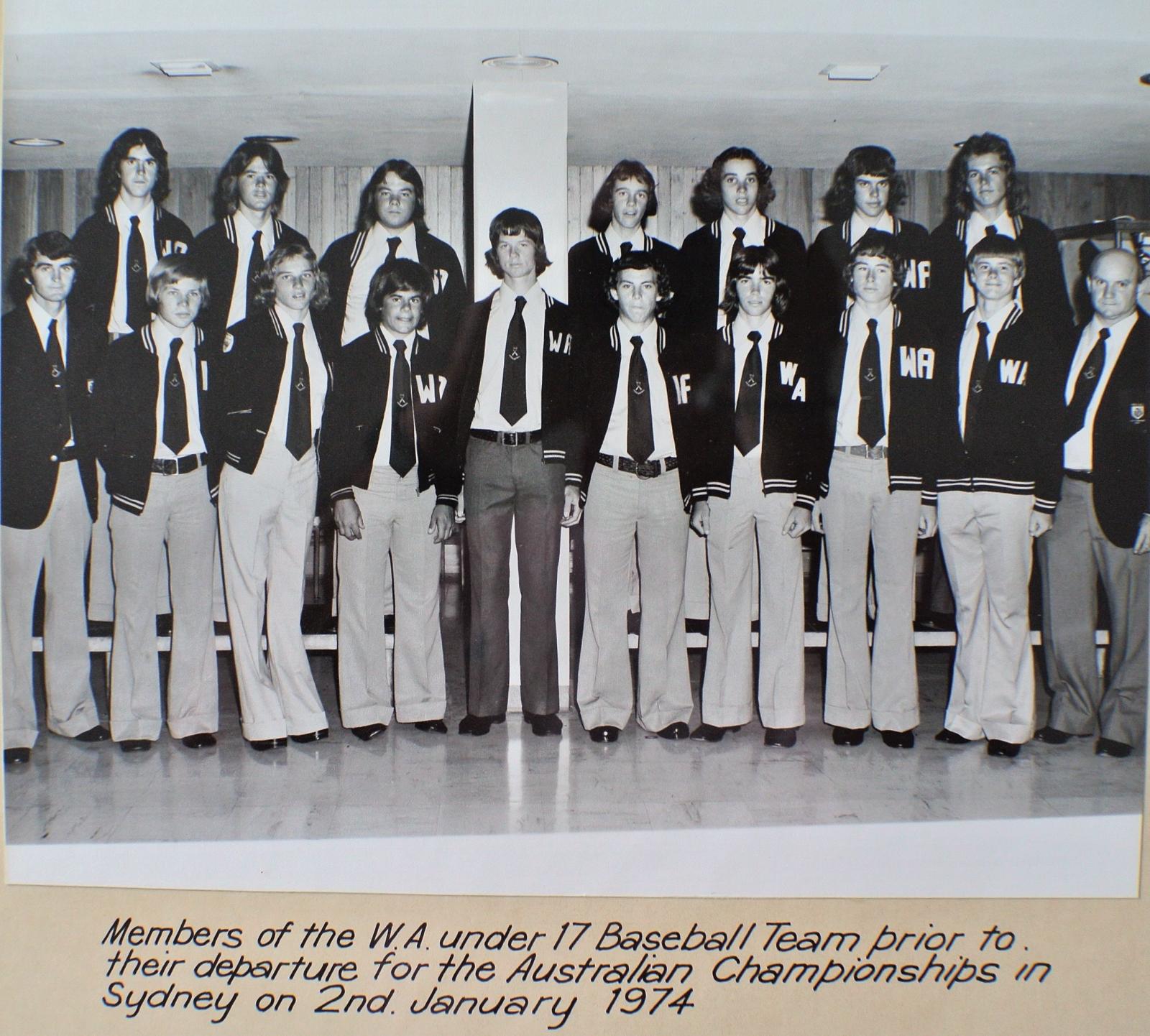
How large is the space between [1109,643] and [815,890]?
3.90 ft

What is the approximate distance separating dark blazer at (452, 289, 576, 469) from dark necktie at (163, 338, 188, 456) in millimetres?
794

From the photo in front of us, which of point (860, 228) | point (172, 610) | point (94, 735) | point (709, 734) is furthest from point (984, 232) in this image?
point (94, 735)

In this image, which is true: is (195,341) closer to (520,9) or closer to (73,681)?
(73,681)

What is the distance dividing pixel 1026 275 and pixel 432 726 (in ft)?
7.43

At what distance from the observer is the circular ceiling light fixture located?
113 inches

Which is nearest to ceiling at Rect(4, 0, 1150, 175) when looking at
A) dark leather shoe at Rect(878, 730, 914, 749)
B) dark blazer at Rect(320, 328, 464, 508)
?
dark blazer at Rect(320, 328, 464, 508)

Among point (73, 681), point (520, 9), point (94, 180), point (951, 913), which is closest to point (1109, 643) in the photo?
point (951, 913)

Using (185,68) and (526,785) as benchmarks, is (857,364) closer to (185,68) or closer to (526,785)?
(526,785)

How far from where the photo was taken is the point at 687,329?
3.09m

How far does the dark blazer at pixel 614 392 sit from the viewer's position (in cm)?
308

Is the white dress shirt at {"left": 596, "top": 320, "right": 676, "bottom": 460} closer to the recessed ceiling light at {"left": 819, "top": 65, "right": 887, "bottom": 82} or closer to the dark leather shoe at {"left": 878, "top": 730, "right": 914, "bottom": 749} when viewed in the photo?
the recessed ceiling light at {"left": 819, "top": 65, "right": 887, "bottom": 82}

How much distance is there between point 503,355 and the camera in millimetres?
3086

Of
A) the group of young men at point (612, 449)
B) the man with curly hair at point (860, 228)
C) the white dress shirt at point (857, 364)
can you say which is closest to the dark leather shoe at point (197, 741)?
the group of young men at point (612, 449)

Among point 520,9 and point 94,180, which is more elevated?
point 520,9
